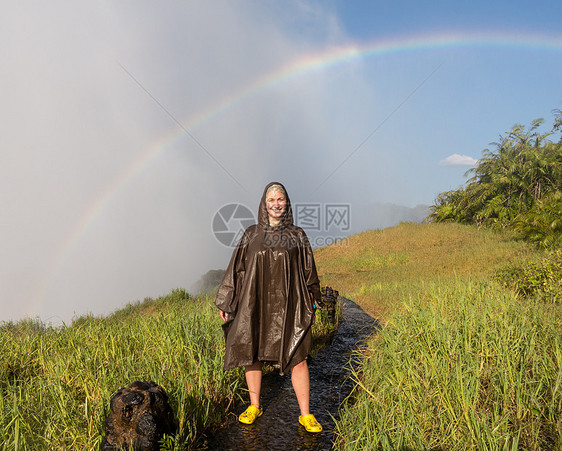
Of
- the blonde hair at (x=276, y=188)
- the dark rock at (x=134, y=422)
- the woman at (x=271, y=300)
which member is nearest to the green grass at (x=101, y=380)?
the dark rock at (x=134, y=422)

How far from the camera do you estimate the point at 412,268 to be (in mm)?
14422

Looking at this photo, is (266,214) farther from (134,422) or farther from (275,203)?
(134,422)

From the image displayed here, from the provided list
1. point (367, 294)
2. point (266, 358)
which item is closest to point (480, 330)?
point (266, 358)

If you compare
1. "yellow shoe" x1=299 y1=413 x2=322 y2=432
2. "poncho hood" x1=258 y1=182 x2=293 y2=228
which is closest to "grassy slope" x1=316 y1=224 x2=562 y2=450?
"yellow shoe" x1=299 y1=413 x2=322 y2=432

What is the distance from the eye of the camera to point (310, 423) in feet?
10.9

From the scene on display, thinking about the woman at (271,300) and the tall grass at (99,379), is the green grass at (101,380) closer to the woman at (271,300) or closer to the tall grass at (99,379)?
the tall grass at (99,379)

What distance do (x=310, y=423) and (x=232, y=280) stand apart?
142 centimetres

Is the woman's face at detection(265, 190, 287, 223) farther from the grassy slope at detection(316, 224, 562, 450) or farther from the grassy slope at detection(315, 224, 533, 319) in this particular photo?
the grassy slope at detection(315, 224, 533, 319)

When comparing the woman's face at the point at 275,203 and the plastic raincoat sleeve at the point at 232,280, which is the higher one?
the woman's face at the point at 275,203

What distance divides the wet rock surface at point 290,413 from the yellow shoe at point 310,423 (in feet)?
0.15

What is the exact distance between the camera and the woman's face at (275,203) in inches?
142

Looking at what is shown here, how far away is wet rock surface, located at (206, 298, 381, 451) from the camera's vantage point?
3.14 meters

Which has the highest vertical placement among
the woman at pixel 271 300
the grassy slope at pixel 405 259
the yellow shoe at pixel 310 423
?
the grassy slope at pixel 405 259

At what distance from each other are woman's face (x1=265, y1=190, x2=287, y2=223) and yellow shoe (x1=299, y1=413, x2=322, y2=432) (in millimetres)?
1785
